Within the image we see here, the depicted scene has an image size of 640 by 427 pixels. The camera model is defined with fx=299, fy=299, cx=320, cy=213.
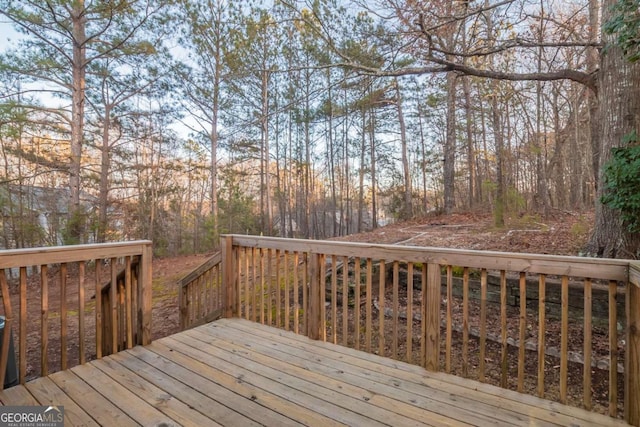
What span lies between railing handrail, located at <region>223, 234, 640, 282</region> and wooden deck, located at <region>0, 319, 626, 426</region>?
781 mm

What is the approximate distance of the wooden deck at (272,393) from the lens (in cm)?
163

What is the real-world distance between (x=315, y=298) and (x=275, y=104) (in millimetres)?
11940

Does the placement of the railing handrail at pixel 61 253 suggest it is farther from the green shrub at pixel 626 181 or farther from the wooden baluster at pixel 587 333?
the green shrub at pixel 626 181

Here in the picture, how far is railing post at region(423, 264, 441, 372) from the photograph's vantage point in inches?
A: 83.3

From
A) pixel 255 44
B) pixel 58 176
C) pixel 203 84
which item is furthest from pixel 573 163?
pixel 58 176

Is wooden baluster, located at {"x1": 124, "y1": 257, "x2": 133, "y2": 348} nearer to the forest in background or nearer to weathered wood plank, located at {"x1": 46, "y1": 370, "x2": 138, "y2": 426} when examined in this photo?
weathered wood plank, located at {"x1": 46, "y1": 370, "x2": 138, "y2": 426}

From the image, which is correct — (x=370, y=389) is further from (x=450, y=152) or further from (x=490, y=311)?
(x=450, y=152)

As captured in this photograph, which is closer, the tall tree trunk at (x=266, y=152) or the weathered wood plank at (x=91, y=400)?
the weathered wood plank at (x=91, y=400)

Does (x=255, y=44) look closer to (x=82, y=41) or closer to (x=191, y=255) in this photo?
(x=82, y=41)

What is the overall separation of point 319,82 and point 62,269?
41.9 feet

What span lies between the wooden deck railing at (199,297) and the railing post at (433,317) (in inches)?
93.3

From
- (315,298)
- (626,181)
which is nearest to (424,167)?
(626,181)

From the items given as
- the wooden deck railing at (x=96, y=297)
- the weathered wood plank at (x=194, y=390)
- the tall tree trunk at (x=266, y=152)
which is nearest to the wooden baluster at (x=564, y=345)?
the weathered wood plank at (x=194, y=390)

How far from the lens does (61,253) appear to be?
2070mm
